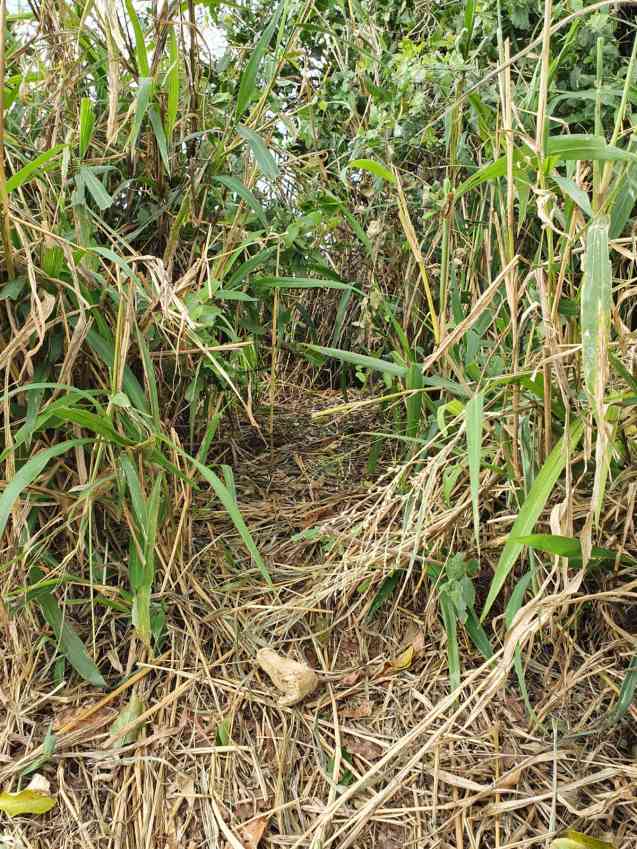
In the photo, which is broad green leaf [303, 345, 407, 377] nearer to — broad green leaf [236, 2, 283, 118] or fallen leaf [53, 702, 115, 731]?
broad green leaf [236, 2, 283, 118]

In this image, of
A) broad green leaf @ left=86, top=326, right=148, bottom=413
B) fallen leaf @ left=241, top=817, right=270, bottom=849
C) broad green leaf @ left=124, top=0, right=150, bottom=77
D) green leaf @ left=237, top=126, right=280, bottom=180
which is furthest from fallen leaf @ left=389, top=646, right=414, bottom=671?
broad green leaf @ left=124, top=0, right=150, bottom=77

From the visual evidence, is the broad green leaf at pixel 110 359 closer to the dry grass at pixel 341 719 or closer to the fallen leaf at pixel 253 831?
the dry grass at pixel 341 719

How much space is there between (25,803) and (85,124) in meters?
0.91

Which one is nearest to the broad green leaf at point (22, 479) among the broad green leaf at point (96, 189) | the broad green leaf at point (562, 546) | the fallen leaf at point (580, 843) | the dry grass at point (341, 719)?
the dry grass at point (341, 719)

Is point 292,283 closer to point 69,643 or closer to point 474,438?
point 474,438

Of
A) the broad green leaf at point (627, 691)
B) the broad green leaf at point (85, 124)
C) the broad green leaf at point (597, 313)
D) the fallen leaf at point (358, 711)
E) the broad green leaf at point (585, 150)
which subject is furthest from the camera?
the broad green leaf at point (85, 124)

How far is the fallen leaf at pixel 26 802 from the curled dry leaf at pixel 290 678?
301 millimetres

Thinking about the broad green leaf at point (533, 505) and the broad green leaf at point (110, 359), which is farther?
the broad green leaf at point (110, 359)

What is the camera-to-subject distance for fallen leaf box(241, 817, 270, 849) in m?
0.87

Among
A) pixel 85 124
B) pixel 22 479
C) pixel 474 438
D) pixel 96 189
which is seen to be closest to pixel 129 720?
pixel 22 479

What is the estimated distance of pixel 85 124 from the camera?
3.58 ft

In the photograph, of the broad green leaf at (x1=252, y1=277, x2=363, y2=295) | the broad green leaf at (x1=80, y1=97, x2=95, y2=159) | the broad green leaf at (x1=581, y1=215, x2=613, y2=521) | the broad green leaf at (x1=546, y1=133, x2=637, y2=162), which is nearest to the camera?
the broad green leaf at (x1=581, y1=215, x2=613, y2=521)

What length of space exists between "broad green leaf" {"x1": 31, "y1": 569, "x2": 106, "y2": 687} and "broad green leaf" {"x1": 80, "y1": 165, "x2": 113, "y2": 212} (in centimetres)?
54

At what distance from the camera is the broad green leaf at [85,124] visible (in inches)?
42.2
